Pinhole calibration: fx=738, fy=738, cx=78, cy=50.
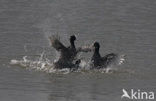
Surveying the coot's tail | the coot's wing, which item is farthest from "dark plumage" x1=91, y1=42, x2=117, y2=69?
the coot's wing

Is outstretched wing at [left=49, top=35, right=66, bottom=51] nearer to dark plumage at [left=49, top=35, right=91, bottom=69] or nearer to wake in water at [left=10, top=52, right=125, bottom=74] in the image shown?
dark plumage at [left=49, top=35, right=91, bottom=69]

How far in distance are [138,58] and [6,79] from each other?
4.61m

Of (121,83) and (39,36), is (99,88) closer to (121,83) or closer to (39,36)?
(121,83)

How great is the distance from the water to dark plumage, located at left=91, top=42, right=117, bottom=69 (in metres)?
0.40

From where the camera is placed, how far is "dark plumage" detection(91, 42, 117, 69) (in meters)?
21.2

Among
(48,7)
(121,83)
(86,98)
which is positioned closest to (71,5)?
(48,7)

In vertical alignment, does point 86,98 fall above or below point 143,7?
below

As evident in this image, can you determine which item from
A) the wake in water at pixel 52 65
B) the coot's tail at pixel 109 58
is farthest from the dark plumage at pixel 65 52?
the coot's tail at pixel 109 58

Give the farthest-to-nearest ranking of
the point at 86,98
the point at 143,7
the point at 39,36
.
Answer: the point at 143,7 < the point at 39,36 < the point at 86,98

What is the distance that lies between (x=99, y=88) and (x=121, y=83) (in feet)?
2.96

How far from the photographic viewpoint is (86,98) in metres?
17.3

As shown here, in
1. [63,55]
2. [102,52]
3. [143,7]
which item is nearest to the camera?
[63,55]

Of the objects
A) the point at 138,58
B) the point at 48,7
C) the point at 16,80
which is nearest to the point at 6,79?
the point at 16,80

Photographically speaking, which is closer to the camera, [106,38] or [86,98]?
[86,98]
